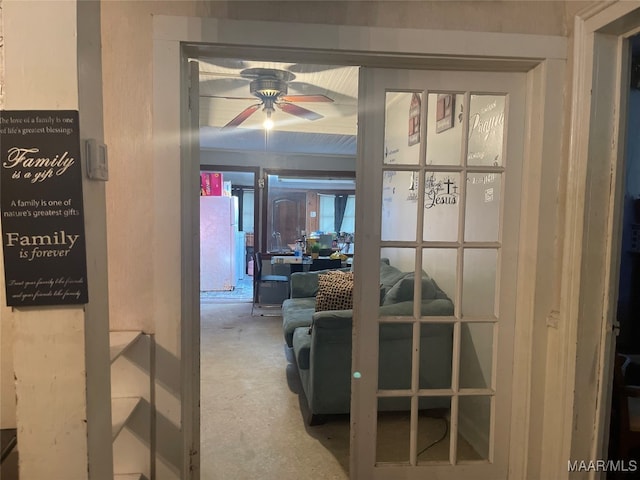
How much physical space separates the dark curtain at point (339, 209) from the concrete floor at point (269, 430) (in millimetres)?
3643

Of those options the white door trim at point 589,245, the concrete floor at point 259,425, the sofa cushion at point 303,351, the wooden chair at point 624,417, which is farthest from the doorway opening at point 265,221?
the wooden chair at point 624,417

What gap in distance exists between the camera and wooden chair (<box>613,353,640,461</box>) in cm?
168

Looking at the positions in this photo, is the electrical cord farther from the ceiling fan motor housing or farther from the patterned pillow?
the ceiling fan motor housing

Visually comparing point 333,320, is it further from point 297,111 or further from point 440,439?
point 297,111

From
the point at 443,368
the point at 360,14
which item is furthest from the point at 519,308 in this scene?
the point at 360,14

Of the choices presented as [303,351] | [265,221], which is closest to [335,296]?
[303,351]

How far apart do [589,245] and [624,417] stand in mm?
808

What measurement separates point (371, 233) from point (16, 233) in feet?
4.08

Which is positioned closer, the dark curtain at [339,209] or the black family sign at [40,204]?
the black family sign at [40,204]

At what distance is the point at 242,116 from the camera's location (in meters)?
3.89

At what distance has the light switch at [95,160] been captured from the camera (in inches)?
33.7

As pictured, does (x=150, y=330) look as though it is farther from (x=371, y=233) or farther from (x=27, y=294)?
(x=371, y=233)

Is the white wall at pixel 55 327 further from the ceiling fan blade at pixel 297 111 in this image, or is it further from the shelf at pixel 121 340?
the ceiling fan blade at pixel 297 111

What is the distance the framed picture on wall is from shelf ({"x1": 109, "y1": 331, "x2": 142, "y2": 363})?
159 cm
